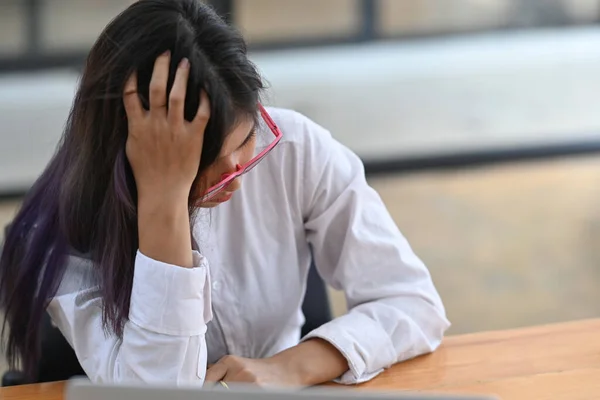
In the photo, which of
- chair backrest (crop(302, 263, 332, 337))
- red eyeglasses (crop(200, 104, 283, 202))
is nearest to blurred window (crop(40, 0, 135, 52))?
chair backrest (crop(302, 263, 332, 337))

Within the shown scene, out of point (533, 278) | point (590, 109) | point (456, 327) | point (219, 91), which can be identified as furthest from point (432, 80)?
point (219, 91)

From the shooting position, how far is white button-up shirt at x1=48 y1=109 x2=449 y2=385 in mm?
1174

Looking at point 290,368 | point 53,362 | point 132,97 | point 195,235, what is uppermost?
point 132,97

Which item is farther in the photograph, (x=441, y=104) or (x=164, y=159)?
(x=441, y=104)

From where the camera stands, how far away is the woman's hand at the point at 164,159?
3.24ft

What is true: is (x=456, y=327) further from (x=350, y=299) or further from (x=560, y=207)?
(x=350, y=299)

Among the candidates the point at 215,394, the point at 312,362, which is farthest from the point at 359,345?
the point at 215,394

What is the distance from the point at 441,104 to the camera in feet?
12.8

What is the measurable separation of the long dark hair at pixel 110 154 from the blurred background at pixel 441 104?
2.03 m

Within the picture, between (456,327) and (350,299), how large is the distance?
4.92ft

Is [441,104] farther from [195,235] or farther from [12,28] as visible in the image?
[195,235]

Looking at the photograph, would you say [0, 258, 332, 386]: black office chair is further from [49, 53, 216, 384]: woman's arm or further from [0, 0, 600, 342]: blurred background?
[0, 0, 600, 342]: blurred background

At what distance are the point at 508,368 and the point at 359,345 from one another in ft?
0.66

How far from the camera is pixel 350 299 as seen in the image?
131cm
